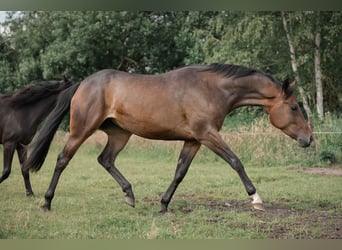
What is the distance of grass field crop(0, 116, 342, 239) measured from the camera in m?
3.69

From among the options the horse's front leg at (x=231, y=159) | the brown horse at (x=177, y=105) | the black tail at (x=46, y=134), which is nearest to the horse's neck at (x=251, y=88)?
the brown horse at (x=177, y=105)

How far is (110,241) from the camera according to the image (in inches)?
141

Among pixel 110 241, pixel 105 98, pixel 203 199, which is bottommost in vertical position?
pixel 203 199

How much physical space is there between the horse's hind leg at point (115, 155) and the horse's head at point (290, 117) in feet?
4.82

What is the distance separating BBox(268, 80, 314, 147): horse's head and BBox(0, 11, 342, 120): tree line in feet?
13.6

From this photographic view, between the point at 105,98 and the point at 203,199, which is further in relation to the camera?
the point at 203,199

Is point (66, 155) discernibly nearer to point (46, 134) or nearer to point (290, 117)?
point (46, 134)

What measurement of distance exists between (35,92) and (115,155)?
3.89 feet

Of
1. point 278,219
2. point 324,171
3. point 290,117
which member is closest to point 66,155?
point 278,219

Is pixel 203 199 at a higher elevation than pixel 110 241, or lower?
lower

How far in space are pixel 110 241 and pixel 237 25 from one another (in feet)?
22.5

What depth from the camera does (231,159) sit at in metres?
4.07

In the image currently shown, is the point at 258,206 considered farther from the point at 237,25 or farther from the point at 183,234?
the point at 237,25
